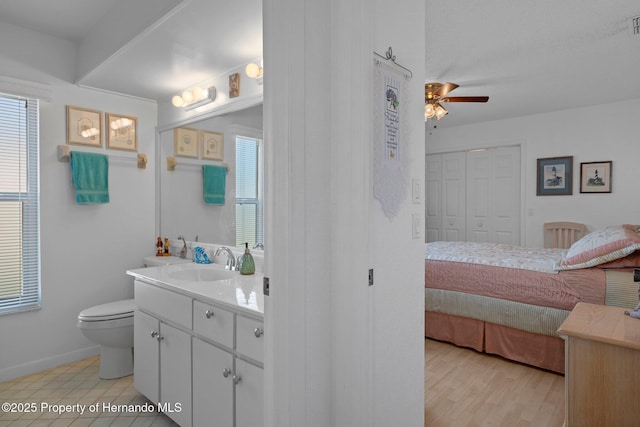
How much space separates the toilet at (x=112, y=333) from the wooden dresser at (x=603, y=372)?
2.60 meters

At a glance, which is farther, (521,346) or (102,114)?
(102,114)

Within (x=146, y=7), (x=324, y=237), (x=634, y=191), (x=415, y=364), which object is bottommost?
(x=415, y=364)

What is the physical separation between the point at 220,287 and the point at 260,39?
1483 millimetres

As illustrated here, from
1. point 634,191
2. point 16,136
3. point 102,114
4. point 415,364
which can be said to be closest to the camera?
point 415,364

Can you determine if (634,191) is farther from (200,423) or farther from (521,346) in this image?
(200,423)

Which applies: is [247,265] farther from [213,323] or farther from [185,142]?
[185,142]

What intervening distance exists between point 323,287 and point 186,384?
101 cm

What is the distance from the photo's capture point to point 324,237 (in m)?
1.28

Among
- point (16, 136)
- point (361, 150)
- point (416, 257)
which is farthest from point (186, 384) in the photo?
point (16, 136)

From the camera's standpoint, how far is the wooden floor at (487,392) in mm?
1988

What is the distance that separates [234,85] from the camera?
2.50 meters

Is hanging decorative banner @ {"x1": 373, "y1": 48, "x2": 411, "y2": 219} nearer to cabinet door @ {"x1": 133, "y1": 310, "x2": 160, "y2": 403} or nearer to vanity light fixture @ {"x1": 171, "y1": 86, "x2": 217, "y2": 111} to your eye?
cabinet door @ {"x1": 133, "y1": 310, "x2": 160, "y2": 403}

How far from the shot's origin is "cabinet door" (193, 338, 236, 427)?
1504mm

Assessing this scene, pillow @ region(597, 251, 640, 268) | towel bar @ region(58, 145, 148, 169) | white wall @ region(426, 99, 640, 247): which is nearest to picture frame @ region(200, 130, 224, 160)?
towel bar @ region(58, 145, 148, 169)
